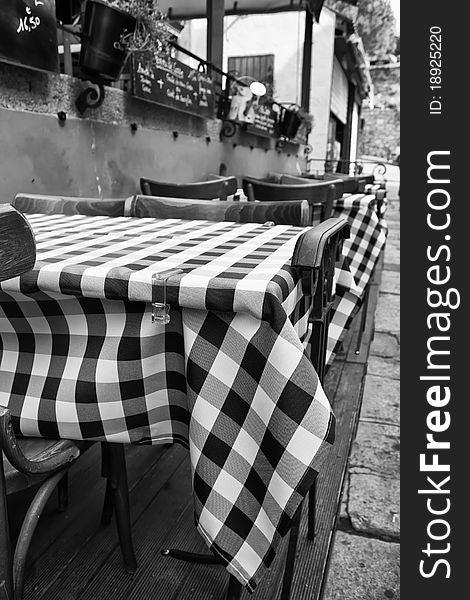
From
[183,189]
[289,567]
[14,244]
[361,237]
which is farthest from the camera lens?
[361,237]

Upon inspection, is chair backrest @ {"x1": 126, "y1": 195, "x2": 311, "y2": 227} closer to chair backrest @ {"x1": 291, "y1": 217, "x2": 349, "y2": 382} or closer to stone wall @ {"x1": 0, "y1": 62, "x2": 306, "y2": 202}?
chair backrest @ {"x1": 291, "y1": 217, "x2": 349, "y2": 382}

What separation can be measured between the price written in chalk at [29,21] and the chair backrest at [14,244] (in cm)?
191

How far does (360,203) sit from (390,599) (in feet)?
6.47

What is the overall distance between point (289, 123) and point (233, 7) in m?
1.55

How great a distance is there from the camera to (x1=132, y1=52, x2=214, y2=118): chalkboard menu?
3.36 meters

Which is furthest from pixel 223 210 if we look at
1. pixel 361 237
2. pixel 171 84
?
pixel 171 84

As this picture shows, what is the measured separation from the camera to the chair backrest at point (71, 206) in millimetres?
1849

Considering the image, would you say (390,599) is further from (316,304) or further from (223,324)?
(223,324)

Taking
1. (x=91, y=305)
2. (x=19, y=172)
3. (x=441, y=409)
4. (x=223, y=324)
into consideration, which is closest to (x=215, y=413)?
(x=223, y=324)

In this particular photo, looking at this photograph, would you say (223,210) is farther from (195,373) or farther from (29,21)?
(29,21)

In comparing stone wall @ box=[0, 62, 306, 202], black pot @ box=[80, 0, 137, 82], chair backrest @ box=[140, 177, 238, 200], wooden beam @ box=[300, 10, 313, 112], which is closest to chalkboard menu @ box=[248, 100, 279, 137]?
stone wall @ box=[0, 62, 306, 202]

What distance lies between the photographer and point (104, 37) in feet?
8.89

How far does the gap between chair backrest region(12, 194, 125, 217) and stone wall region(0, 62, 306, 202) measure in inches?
27.4

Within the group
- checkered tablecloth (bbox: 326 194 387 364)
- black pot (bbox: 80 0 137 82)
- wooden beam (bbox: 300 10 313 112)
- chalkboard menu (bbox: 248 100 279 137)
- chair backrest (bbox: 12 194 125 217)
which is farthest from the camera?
wooden beam (bbox: 300 10 313 112)
